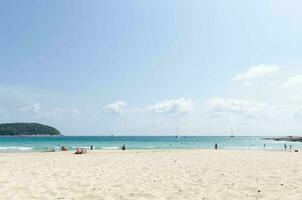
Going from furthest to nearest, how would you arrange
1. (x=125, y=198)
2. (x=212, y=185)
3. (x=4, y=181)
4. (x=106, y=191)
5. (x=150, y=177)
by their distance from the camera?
1. (x=150, y=177)
2. (x=4, y=181)
3. (x=212, y=185)
4. (x=106, y=191)
5. (x=125, y=198)

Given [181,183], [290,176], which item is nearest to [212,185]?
[181,183]

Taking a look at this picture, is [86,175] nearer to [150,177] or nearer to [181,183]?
[150,177]

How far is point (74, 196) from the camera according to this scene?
1150 centimetres

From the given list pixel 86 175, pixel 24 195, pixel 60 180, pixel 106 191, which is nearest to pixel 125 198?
pixel 106 191

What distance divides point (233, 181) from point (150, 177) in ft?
12.7

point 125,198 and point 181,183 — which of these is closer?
point 125,198

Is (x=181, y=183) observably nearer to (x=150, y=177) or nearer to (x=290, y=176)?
(x=150, y=177)

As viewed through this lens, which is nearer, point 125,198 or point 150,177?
point 125,198

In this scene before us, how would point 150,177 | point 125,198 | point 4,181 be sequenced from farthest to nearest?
point 150,177
point 4,181
point 125,198

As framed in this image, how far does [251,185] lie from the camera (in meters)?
13.6

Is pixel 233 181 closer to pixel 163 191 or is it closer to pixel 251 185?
pixel 251 185

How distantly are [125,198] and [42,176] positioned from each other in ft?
22.4

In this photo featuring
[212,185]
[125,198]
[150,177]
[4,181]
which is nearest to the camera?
[125,198]

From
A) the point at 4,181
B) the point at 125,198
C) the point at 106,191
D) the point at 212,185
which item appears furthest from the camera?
the point at 4,181
